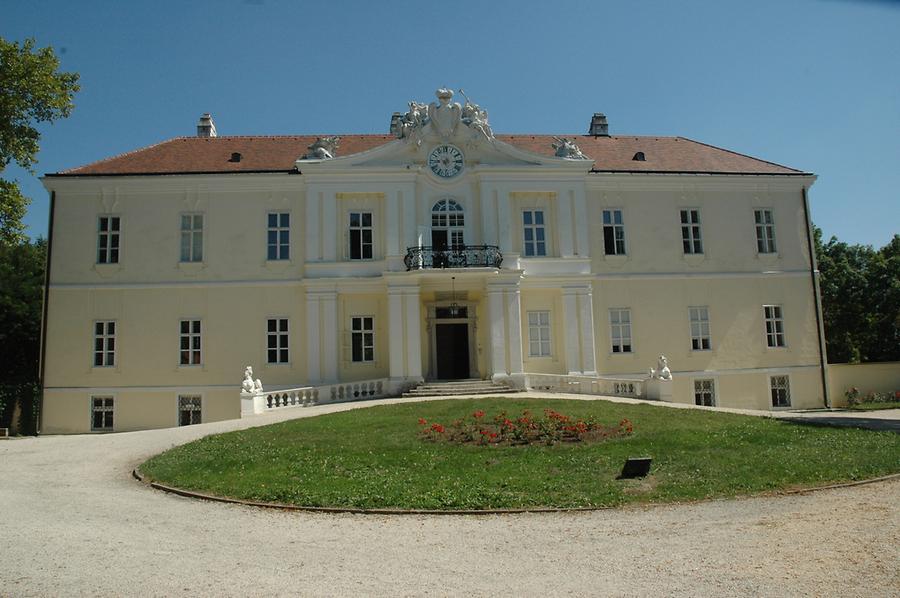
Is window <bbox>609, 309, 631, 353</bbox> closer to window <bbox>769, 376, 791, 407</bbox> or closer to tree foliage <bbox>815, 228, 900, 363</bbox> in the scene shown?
window <bbox>769, 376, 791, 407</bbox>

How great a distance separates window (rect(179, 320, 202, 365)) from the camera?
2623 cm

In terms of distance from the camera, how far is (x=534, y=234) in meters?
27.6

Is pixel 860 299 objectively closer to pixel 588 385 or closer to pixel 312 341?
pixel 588 385

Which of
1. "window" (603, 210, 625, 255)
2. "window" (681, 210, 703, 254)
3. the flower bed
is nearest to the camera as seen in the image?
the flower bed

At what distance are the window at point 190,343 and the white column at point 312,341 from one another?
13.7 feet

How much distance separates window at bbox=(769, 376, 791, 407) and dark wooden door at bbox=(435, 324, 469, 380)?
12560mm

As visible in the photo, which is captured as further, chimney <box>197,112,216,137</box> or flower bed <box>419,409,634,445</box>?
chimney <box>197,112,216,137</box>

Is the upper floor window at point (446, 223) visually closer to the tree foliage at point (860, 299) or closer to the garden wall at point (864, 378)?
the garden wall at point (864, 378)

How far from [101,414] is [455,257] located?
14.5 metres

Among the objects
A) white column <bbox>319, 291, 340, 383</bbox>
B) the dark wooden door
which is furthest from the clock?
white column <bbox>319, 291, 340, 383</bbox>

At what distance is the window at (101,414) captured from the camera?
1015 inches

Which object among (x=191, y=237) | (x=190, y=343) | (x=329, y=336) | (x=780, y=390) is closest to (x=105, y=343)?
(x=190, y=343)

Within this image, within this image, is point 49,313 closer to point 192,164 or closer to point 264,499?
point 192,164

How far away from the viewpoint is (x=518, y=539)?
812 cm
